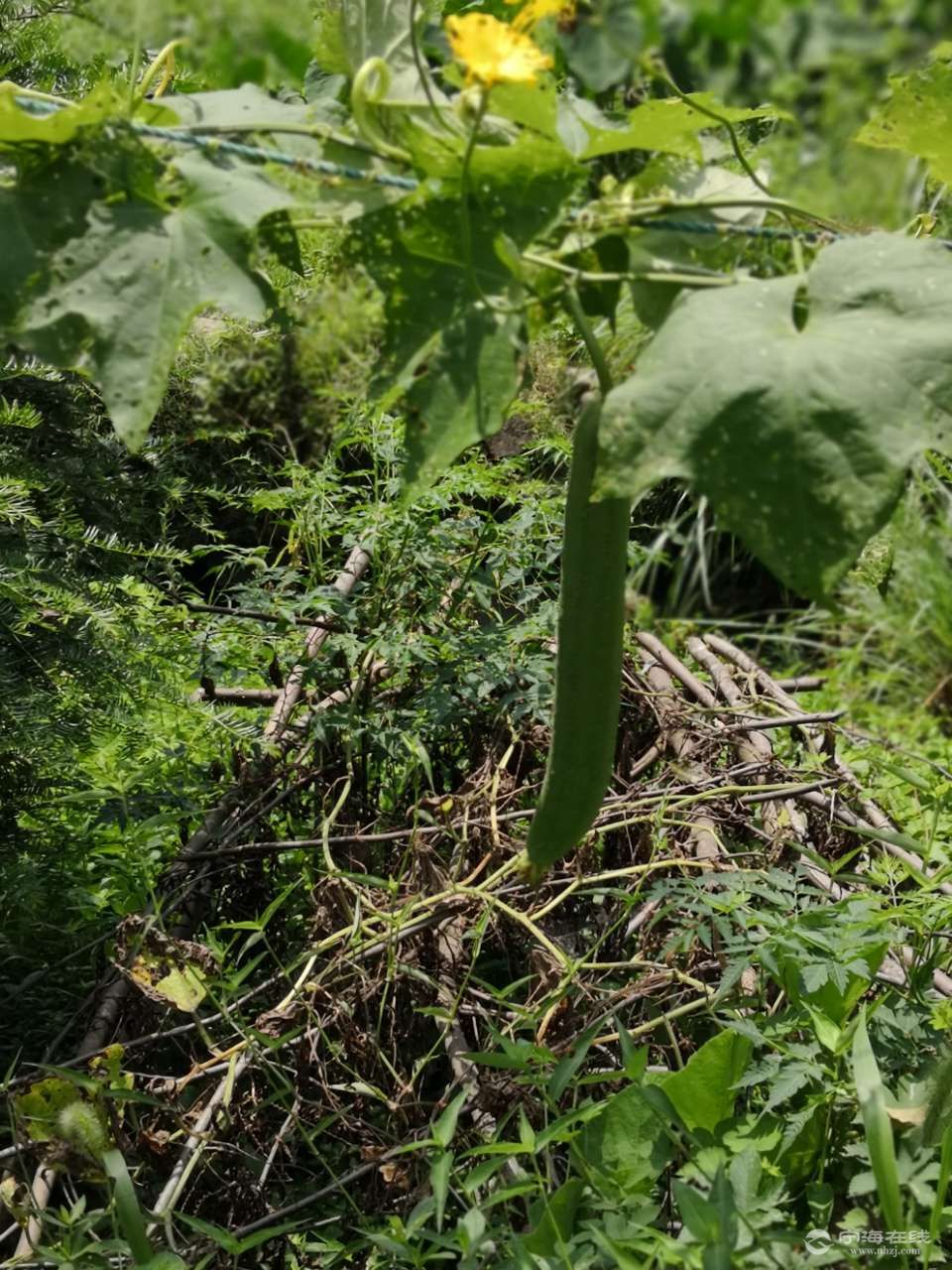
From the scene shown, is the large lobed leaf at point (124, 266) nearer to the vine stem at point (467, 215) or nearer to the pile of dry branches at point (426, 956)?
the vine stem at point (467, 215)

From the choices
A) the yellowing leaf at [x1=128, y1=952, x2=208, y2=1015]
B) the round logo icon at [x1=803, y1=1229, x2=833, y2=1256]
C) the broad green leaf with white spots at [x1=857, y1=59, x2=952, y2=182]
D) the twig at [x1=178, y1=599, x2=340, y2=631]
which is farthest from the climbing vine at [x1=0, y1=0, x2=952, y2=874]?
the twig at [x1=178, y1=599, x2=340, y2=631]

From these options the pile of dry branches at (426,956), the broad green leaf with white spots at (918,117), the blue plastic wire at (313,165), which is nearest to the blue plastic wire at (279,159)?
the blue plastic wire at (313,165)

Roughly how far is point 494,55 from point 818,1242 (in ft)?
3.56

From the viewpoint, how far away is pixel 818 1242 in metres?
1.22

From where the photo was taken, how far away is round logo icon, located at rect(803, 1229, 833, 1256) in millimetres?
1188

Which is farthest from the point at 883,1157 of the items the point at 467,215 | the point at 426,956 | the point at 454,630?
the point at 454,630

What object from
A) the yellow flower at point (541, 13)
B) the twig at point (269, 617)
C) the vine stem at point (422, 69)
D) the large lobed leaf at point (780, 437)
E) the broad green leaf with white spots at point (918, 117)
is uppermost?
the yellow flower at point (541, 13)

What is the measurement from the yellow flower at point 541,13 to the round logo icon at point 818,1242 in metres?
1.05

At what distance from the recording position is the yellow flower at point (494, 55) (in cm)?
77

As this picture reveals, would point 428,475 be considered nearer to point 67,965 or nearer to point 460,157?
point 460,157

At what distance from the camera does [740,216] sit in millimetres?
1008

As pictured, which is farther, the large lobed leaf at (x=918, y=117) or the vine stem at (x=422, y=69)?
the large lobed leaf at (x=918, y=117)

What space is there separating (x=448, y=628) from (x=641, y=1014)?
0.67 meters

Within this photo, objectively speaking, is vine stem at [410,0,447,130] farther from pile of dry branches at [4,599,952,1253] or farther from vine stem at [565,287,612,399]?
pile of dry branches at [4,599,952,1253]
